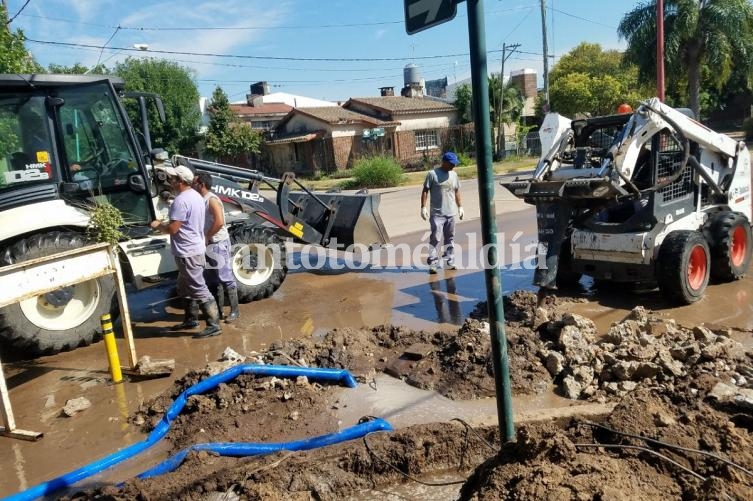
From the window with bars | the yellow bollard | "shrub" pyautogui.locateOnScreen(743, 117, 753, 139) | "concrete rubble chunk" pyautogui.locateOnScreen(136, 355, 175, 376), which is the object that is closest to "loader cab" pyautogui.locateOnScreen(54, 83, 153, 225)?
the yellow bollard

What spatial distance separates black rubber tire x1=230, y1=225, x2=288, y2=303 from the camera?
7965 mm

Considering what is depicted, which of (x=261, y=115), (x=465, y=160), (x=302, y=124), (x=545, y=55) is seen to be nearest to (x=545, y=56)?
(x=545, y=55)

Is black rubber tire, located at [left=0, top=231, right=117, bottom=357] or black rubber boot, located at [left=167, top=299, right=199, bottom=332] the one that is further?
black rubber boot, located at [left=167, top=299, right=199, bottom=332]

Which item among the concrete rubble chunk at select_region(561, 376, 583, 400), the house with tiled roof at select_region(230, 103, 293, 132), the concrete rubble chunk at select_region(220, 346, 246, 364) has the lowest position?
the concrete rubble chunk at select_region(561, 376, 583, 400)

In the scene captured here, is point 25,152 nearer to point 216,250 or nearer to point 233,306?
point 216,250

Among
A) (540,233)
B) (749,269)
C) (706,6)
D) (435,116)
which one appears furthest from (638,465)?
(435,116)

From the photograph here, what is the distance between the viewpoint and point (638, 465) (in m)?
2.97

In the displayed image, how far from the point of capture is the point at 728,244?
7254 millimetres

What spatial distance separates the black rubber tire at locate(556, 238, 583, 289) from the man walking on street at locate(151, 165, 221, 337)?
4.32m

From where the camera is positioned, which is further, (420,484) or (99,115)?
(99,115)

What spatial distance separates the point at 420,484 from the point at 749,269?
6572mm

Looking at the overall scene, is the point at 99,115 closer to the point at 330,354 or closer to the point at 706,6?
the point at 330,354

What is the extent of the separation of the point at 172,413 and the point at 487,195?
300 cm

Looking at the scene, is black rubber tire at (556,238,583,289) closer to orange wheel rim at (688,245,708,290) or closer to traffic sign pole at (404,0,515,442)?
orange wheel rim at (688,245,708,290)
